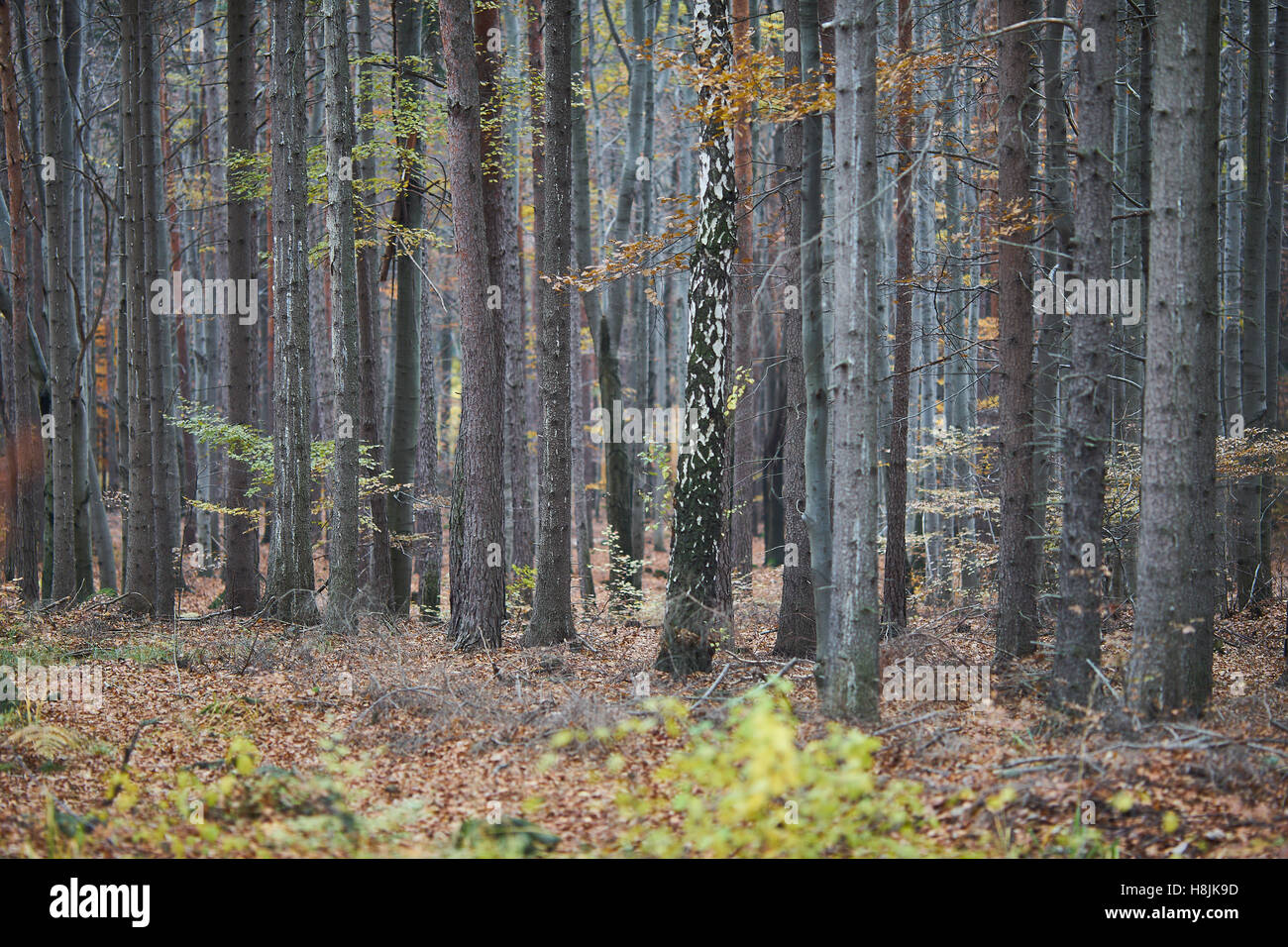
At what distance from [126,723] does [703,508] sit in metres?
5.32

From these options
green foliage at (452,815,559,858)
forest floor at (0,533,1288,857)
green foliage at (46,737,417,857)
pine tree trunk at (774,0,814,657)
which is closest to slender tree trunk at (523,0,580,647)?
forest floor at (0,533,1288,857)

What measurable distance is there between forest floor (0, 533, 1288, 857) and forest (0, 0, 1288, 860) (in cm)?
5

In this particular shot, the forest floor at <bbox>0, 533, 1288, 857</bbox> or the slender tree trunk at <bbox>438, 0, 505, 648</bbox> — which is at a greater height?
the slender tree trunk at <bbox>438, 0, 505, 648</bbox>

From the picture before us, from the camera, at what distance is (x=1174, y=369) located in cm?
647

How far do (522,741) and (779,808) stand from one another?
2558 millimetres

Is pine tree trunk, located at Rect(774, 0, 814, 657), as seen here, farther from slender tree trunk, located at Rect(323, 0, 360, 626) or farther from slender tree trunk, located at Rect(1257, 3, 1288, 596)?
slender tree trunk, located at Rect(1257, 3, 1288, 596)

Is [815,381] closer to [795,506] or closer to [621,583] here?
[795,506]

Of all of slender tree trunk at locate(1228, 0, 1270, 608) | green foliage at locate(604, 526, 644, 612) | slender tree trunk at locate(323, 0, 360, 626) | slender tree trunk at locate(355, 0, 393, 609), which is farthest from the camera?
green foliage at locate(604, 526, 644, 612)

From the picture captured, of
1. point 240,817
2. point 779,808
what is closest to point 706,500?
point 779,808

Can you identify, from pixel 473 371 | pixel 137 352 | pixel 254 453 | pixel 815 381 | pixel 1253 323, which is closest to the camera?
pixel 815 381

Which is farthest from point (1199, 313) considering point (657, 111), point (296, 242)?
point (657, 111)

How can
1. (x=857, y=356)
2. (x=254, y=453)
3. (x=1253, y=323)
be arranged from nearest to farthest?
1. (x=857, y=356)
2. (x=1253, y=323)
3. (x=254, y=453)

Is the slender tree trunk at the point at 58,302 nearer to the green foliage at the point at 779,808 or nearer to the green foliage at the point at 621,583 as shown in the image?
the green foliage at the point at 621,583

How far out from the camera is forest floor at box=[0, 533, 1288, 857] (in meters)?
5.32
